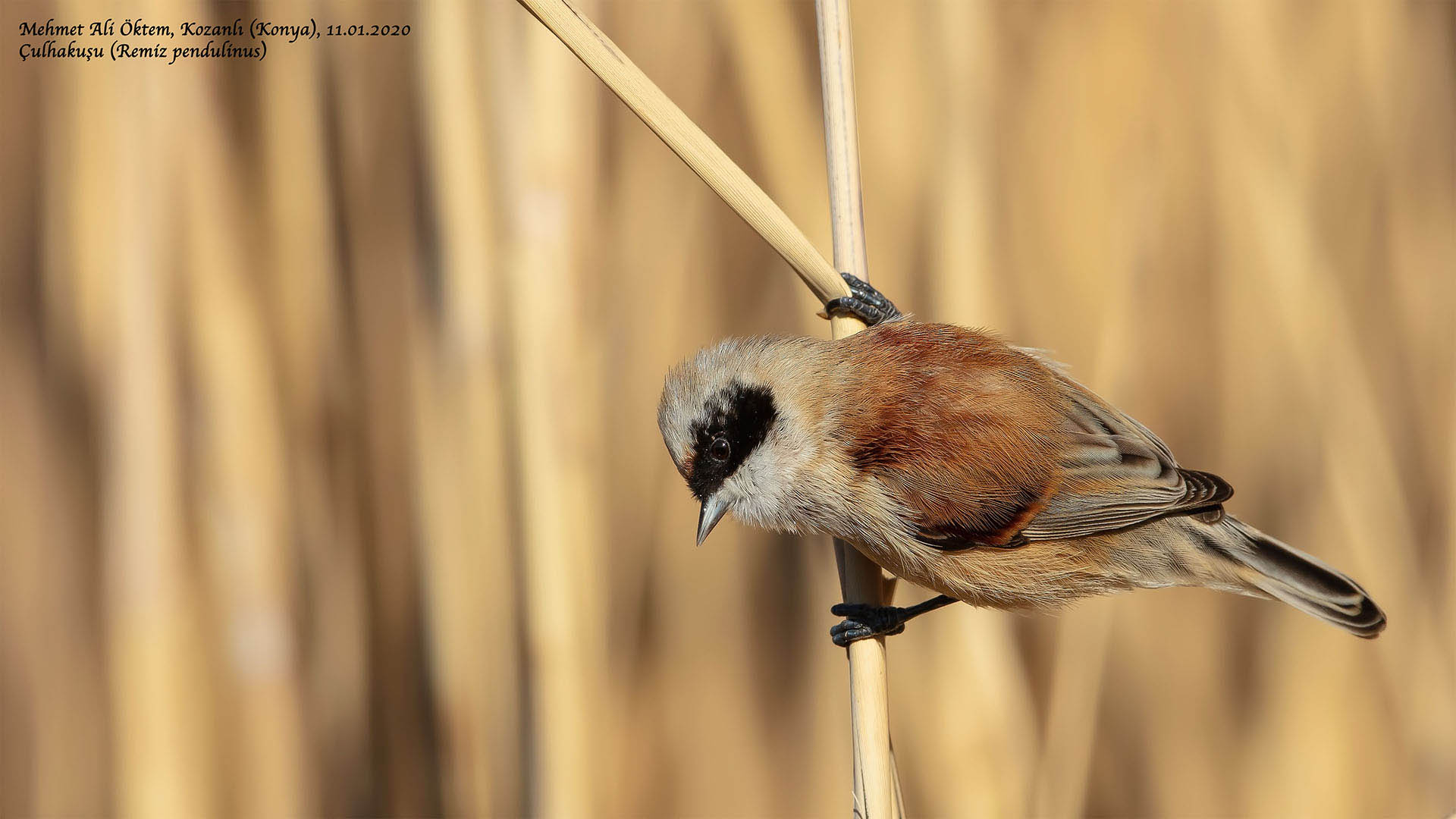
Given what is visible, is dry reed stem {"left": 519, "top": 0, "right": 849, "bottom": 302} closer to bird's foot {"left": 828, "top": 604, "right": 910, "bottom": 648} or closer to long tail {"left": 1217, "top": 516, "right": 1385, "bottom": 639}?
bird's foot {"left": 828, "top": 604, "right": 910, "bottom": 648}

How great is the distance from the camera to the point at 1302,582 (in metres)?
1.61

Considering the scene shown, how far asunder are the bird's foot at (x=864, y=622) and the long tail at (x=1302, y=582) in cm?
62

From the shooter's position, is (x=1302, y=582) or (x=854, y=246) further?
(x=1302, y=582)

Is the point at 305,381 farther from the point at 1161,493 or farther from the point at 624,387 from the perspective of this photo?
the point at 1161,493

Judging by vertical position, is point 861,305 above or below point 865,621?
above

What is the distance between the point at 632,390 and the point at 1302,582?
138 centimetres

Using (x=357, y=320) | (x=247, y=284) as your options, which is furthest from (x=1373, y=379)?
(x=247, y=284)

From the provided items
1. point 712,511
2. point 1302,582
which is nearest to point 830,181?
point 712,511

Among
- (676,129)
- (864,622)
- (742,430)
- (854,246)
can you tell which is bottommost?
(864,622)

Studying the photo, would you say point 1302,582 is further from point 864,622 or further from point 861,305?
point 861,305

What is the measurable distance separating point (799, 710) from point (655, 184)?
1269 mm

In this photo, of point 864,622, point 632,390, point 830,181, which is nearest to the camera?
point 830,181

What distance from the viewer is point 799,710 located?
2.22 m

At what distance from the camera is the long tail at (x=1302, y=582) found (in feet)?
5.19
